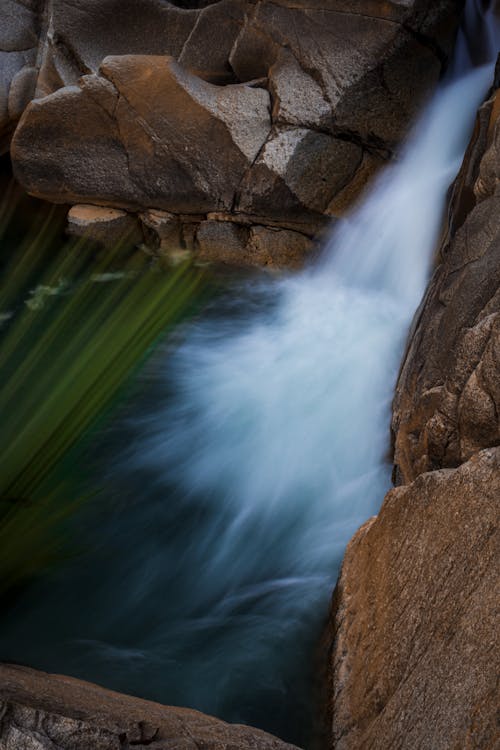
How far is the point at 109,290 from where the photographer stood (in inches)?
281

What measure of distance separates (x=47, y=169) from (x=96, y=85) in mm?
1036

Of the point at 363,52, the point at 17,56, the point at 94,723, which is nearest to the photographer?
the point at 94,723

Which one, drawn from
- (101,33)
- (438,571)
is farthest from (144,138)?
(438,571)

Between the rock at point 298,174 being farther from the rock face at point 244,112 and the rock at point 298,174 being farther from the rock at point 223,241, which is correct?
the rock at point 223,241

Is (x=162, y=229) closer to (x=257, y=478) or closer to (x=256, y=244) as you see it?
(x=256, y=244)

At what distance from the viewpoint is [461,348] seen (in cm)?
325

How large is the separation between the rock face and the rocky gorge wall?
300 centimetres

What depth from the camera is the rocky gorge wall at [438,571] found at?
223cm

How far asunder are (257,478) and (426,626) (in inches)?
89.9

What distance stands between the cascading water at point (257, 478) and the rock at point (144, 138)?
1.23m

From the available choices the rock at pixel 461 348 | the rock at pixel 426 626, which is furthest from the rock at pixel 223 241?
the rock at pixel 426 626

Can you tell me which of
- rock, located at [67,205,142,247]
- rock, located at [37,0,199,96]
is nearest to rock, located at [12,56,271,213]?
rock, located at [67,205,142,247]

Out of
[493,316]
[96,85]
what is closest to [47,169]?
[96,85]

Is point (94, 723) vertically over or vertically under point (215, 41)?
under
